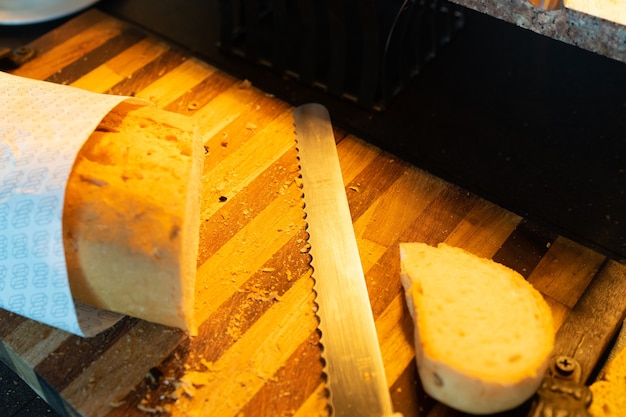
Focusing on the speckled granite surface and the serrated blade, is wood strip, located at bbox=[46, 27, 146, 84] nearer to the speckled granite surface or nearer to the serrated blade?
the serrated blade

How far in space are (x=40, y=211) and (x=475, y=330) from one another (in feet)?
3.53

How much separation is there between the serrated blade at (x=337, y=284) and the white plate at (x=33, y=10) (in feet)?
3.93

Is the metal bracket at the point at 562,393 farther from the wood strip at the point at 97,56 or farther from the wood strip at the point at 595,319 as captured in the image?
the wood strip at the point at 97,56

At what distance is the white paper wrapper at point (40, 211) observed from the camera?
1.54 meters

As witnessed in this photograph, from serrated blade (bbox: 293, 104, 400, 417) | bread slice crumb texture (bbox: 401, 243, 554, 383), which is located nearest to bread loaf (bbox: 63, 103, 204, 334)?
serrated blade (bbox: 293, 104, 400, 417)

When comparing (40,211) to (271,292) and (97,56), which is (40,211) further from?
(97,56)

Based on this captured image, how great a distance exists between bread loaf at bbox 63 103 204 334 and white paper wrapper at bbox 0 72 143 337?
4cm

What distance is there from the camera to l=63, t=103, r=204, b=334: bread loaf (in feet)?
5.04

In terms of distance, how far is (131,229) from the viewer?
5.03ft

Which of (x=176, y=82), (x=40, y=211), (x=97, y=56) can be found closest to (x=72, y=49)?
(x=97, y=56)

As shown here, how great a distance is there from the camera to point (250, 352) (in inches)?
65.8

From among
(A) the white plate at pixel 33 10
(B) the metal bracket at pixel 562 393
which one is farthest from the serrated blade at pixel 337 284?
(A) the white plate at pixel 33 10

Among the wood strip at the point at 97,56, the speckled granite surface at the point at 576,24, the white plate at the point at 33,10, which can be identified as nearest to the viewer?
the speckled granite surface at the point at 576,24

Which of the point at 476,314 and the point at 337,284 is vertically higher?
the point at 476,314
